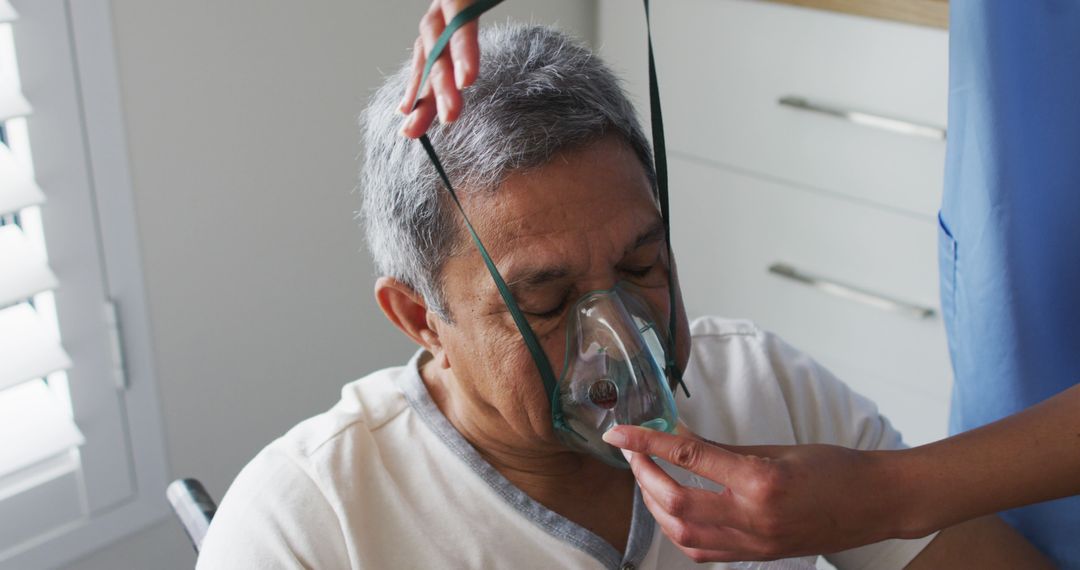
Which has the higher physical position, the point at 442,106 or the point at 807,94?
the point at 442,106

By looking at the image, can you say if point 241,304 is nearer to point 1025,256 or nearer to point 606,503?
point 606,503

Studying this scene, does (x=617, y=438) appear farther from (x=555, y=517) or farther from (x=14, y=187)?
(x=14, y=187)

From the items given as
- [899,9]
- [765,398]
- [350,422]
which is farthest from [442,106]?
[899,9]

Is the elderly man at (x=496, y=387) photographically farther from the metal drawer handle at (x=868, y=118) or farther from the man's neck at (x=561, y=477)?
the metal drawer handle at (x=868, y=118)

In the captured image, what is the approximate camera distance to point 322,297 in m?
2.37

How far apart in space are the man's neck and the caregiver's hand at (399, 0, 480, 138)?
1.18 ft

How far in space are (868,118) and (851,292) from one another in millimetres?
382

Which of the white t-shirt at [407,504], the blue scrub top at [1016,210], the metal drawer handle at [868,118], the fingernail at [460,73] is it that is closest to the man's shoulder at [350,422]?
the white t-shirt at [407,504]

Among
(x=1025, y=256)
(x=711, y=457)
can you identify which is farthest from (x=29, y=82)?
(x=1025, y=256)

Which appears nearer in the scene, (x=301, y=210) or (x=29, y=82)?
(x=29, y=82)

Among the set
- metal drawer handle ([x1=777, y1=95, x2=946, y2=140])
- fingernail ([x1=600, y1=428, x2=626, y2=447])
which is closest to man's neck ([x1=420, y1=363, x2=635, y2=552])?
fingernail ([x1=600, y1=428, x2=626, y2=447])

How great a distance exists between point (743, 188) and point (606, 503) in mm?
1402

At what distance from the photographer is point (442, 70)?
3.14ft

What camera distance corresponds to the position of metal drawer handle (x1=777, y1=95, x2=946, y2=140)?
221 centimetres
